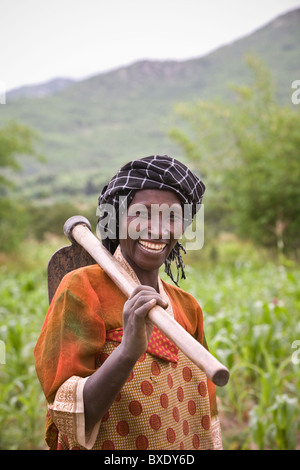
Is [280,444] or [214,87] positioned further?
[214,87]

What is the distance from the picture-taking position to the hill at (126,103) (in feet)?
156

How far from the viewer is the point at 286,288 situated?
5.17m

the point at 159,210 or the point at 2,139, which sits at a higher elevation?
the point at 2,139

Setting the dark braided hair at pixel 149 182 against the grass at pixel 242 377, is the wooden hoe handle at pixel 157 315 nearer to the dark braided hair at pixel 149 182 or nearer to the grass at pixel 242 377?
the dark braided hair at pixel 149 182

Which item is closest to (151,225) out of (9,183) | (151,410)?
(151,410)

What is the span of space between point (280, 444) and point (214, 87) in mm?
67900

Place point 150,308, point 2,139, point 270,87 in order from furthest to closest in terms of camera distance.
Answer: point 270,87
point 2,139
point 150,308

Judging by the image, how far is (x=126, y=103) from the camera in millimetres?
75375

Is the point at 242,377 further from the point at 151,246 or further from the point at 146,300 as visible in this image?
the point at 146,300

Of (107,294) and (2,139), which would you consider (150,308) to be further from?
(2,139)

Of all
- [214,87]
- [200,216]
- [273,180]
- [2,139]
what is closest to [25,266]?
[2,139]
